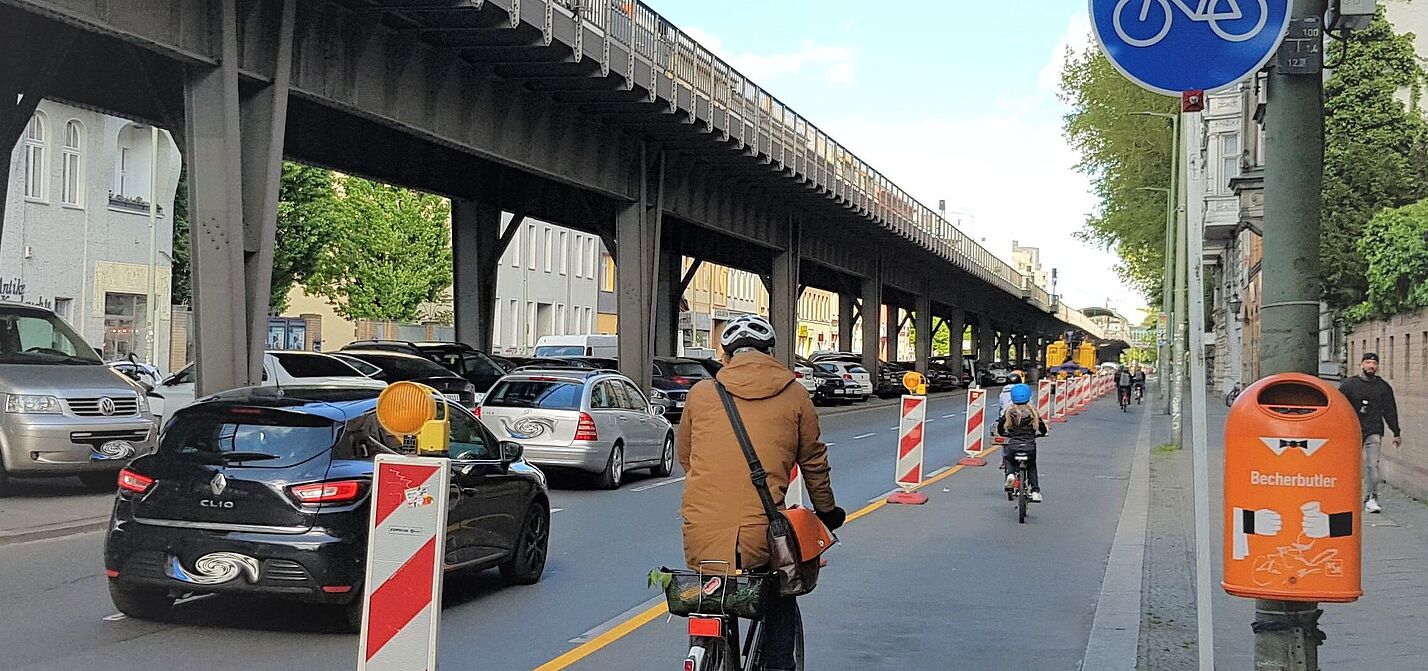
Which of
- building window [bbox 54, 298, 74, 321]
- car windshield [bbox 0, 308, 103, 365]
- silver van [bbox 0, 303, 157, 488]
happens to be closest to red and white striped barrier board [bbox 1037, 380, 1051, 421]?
silver van [bbox 0, 303, 157, 488]

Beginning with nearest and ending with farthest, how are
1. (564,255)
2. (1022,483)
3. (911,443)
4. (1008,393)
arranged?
1. (1022,483)
2. (1008,393)
3. (911,443)
4. (564,255)

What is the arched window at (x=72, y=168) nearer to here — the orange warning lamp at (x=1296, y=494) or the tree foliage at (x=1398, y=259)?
the tree foliage at (x=1398, y=259)

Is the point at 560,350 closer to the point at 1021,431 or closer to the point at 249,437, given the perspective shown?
the point at 1021,431

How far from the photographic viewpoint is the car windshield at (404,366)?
27.0 metres

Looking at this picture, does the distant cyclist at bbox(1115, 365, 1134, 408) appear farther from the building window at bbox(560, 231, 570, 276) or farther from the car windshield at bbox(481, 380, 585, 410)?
the car windshield at bbox(481, 380, 585, 410)

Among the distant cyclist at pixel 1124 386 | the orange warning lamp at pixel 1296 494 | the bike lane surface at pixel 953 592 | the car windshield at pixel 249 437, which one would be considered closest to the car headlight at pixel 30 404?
the car windshield at pixel 249 437

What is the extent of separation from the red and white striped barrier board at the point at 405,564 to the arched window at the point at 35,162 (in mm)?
35627

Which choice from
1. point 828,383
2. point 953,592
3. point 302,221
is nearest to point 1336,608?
point 953,592

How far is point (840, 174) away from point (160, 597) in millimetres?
36135

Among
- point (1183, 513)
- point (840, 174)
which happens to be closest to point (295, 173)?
point (840, 174)

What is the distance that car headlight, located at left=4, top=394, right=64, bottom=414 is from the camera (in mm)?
15531

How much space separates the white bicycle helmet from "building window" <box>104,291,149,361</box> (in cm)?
3918

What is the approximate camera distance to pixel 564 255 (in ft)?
239

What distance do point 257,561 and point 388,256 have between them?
5426cm
